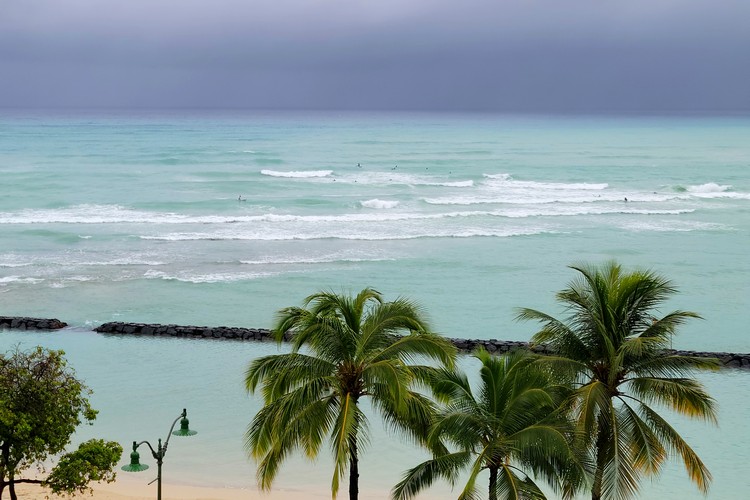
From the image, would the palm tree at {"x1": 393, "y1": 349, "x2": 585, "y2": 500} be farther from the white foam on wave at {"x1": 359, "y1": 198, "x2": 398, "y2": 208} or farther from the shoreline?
the white foam on wave at {"x1": 359, "y1": 198, "x2": 398, "y2": 208}

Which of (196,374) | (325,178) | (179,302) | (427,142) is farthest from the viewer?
(427,142)

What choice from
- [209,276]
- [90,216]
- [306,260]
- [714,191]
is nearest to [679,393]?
[209,276]

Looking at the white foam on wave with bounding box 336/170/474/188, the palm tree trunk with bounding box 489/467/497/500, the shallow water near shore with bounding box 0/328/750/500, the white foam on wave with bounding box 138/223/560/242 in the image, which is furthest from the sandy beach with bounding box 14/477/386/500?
the white foam on wave with bounding box 336/170/474/188

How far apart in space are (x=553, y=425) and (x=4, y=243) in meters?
38.4

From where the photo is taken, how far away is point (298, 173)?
255 ft

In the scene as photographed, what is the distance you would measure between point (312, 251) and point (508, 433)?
31235mm

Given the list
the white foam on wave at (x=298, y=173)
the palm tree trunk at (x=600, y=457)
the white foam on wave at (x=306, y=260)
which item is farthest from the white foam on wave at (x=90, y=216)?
the palm tree trunk at (x=600, y=457)

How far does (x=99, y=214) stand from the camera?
53938mm

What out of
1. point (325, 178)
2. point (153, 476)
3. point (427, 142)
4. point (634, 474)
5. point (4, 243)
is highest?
point (427, 142)

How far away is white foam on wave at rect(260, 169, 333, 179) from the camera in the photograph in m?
76.2

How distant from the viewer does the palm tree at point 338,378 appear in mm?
12242

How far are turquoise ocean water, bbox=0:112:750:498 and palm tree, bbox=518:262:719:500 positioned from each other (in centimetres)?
535

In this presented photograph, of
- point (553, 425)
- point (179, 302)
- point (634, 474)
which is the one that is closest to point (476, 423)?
→ point (553, 425)

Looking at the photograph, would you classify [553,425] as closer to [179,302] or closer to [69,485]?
[69,485]
